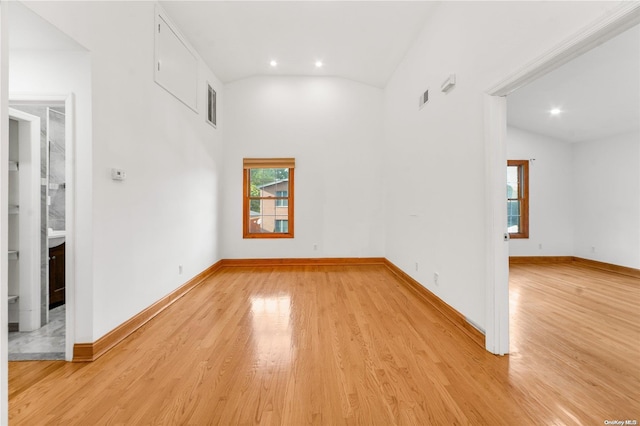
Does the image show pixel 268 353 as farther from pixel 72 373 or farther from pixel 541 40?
pixel 541 40

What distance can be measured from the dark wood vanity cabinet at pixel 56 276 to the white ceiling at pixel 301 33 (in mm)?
3225

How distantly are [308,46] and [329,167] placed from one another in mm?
2158

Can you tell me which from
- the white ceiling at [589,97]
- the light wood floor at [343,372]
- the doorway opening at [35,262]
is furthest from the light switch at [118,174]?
the white ceiling at [589,97]

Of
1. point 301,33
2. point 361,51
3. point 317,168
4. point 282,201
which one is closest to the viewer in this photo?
point 301,33

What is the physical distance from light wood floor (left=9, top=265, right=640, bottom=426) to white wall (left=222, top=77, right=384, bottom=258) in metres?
2.30

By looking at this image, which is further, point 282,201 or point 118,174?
point 282,201

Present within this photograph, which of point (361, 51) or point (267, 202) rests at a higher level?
point (361, 51)

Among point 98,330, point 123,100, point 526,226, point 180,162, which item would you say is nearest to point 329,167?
point 180,162

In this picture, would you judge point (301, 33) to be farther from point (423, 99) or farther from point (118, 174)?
point (118, 174)

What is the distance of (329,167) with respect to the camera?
17.6 ft

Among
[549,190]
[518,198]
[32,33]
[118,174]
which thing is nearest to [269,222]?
A: [118,174]

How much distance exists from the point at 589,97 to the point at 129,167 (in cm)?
641

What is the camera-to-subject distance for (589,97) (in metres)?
4.04

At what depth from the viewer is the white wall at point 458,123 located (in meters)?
1.76
